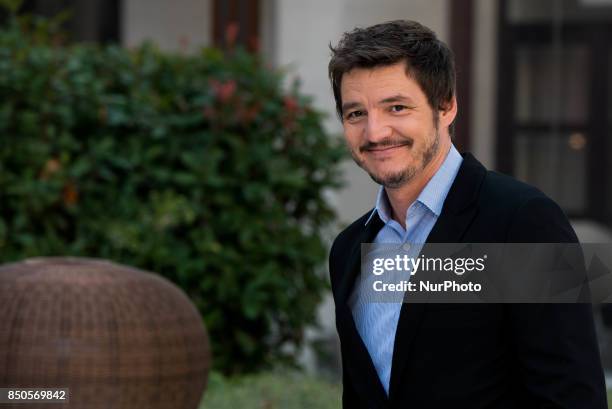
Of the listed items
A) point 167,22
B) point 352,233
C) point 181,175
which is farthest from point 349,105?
point 167,22

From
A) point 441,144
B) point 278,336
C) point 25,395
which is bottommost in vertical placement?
point 278,336

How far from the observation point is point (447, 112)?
2479 millimetres

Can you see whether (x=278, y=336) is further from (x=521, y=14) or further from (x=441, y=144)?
(x=441, y=144)

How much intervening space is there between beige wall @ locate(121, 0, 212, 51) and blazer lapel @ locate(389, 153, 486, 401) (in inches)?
271

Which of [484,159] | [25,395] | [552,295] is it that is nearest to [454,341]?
[552,295]

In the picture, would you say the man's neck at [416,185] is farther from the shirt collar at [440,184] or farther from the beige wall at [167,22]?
the beige wall at [167,22]

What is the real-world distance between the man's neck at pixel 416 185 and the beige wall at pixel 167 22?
22.3 ft

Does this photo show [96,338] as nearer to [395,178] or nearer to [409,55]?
[395,178]

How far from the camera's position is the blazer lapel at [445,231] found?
2.35 metres

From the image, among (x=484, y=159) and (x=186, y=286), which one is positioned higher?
(x=484, y=159)

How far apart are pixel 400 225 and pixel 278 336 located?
15.7ft

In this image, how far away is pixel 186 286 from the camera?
272 inches

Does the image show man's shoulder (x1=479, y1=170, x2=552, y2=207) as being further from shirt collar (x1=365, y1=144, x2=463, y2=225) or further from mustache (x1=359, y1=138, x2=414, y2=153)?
mustache (x1=359, y1=138, x2=414, y2=153)

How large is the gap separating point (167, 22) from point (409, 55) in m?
7.01
